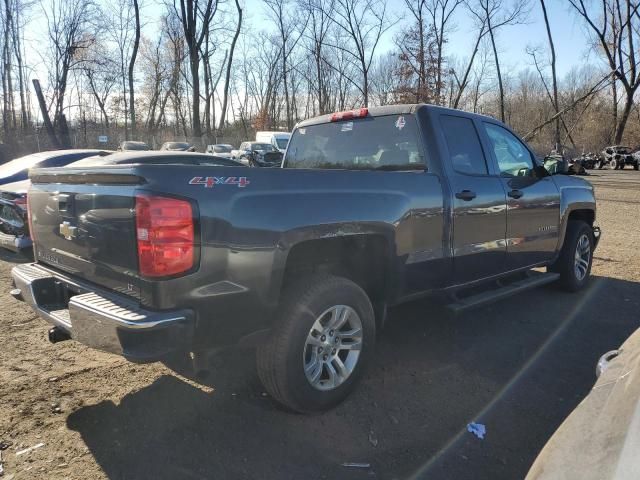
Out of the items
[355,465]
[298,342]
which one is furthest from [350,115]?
[355,465]

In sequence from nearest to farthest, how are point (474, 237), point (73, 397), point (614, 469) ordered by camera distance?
point (614, 469)
point (73, 397)
point (474, 237)

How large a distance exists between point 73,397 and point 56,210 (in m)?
1.27

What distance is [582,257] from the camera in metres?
6.16

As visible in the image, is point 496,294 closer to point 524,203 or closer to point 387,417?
point 524,203

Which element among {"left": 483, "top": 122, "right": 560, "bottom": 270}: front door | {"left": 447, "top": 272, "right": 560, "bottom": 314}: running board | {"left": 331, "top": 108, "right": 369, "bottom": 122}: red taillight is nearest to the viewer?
{"left": 447, "top": 272, "right": 560, "bottom": 314}: running board

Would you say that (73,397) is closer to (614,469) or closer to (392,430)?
(392,430)

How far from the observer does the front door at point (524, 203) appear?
15.3 ft

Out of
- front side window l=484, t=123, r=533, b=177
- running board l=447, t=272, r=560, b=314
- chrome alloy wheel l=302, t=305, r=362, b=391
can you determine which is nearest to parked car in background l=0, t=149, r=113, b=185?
chrome alloy wheel l=302, t=305, r=362, b=391

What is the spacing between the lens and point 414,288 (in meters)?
3.77

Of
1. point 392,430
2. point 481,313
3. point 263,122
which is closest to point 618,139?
point 263,122

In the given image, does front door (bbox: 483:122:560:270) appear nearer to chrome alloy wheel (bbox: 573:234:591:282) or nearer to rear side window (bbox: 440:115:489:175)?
rear side window (bbox: 440:115:489:175)

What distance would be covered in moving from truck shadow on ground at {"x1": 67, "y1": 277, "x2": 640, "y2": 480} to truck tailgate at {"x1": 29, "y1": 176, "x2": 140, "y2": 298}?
92cm

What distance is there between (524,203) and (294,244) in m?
2.86

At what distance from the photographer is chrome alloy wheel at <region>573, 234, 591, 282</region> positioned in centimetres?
602
